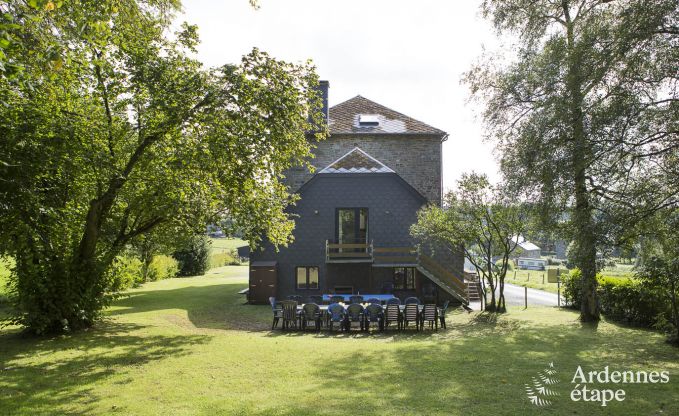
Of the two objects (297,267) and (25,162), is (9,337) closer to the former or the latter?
(25,162)

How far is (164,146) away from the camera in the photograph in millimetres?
12445

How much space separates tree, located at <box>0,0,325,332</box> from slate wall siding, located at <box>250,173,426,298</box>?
10.2 m

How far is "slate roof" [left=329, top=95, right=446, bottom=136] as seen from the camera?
27.1 m

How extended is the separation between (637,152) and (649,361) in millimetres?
5268

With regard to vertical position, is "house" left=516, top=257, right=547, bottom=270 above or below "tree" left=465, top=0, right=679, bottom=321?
below

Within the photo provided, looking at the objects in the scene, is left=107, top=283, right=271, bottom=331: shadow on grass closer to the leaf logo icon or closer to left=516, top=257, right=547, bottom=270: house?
the leaf logo icon

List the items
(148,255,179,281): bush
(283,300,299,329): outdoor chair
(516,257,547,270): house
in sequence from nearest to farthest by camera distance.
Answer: (283,300,299,329): outdoor chair < (148,255,179,281): bush < (516,257,547,270): house

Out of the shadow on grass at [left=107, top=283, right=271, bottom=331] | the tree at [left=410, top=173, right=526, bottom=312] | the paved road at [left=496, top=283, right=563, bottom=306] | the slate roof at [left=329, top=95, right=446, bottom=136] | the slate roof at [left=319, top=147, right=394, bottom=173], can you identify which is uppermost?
the slate roof at [left=329, top=95, right=446, bottom=136]

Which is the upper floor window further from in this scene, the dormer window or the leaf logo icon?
the leaf logo icon

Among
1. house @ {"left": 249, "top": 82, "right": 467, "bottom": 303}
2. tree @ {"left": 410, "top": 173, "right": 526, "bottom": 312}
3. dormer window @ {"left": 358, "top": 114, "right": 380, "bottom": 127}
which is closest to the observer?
tree @ {"left": 410, "top": 173, "right": 526, "bottom": 312}

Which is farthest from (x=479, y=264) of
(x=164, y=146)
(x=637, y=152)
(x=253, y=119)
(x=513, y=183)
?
(x=164, y=146)

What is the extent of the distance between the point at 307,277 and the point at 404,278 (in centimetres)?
530

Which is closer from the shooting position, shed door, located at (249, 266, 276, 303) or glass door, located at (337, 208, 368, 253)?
shed door, located at (249, 266, 276, 303)

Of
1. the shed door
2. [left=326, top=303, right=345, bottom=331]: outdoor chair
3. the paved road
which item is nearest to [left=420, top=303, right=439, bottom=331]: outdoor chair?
[left=326, top=303, right=345, bottom=331]: outdoor chair
